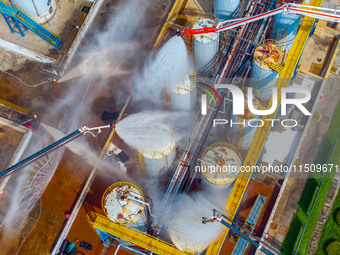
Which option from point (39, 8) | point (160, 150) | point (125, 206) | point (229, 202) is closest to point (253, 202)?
point (229, 202)

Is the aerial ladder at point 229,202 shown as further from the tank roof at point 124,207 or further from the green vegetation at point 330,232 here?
the green vegetation at point 330,232

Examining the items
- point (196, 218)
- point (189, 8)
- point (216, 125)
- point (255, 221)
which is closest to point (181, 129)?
point (216, 125)

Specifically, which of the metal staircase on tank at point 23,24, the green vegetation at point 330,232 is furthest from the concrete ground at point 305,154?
the metal staircase on tank at point 23,24

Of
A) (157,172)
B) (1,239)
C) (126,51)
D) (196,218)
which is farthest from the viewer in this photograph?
(126,51)

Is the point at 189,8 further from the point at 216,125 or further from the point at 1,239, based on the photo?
the point at 1,239

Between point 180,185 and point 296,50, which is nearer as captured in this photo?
point 180,185

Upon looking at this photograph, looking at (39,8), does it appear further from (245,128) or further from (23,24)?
(245,128)

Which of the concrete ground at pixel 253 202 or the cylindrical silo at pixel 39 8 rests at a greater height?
the cylindrical silo at pixel 39 8
